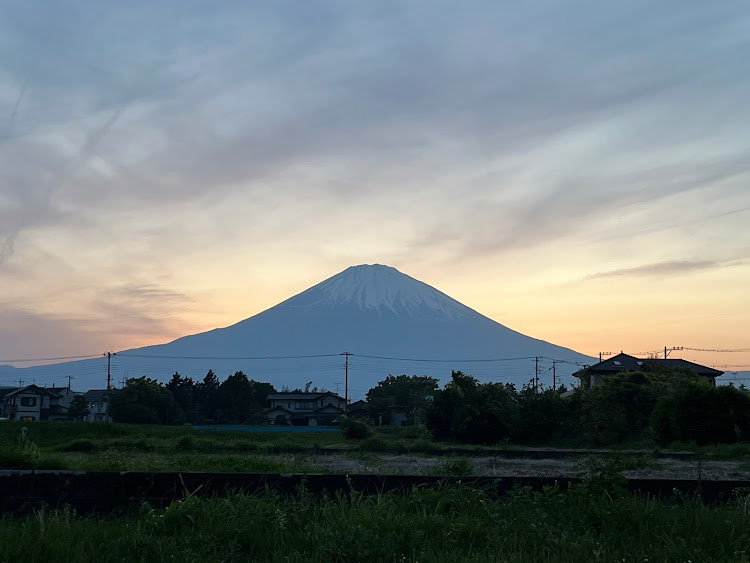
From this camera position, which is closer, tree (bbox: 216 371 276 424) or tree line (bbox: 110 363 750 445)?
tree line (bbox: 110 363 750 445)

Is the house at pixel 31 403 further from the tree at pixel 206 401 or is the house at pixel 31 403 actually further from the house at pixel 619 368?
the house at pixel 619 368

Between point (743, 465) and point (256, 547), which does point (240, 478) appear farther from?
point (743, 465)

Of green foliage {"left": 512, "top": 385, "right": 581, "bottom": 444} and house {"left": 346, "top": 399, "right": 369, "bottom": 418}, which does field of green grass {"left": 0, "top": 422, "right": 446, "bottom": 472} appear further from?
house {"left": 346, "top": 399, "right": 369, "bottom": 418}

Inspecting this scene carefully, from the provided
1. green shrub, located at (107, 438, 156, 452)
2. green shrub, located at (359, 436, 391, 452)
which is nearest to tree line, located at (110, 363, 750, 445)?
green shrub, located at (359, 436, 391, 452)

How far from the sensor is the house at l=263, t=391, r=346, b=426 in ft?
245

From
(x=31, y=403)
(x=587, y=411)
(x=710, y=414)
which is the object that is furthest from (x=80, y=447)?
(x=31, y=403)

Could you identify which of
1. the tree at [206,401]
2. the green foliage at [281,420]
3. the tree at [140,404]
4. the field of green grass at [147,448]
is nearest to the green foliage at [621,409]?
the field of green grass at [147,448]

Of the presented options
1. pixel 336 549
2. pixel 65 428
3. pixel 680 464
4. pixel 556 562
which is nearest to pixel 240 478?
pixel 336 549

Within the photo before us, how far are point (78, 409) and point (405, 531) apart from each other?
77.3 meters

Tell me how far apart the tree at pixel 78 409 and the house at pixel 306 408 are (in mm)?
19565

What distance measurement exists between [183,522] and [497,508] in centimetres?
279

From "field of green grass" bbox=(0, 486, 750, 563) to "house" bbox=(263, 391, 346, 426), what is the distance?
67.9 metres

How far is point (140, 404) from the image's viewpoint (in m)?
60.2

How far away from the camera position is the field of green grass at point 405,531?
17.0ft
